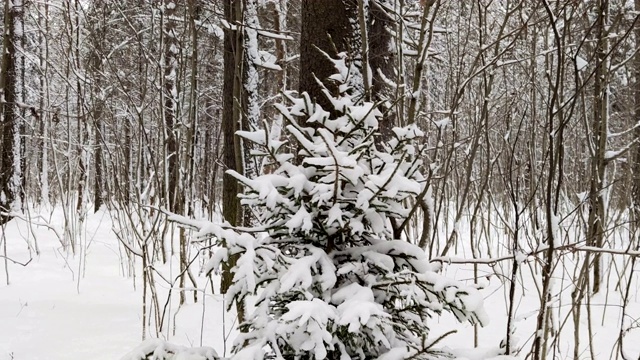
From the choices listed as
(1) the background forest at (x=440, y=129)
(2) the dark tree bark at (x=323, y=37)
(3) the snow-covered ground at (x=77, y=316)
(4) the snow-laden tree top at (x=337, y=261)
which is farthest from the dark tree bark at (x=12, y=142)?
(4) the snow-laden tree top at (x=337, y=261)

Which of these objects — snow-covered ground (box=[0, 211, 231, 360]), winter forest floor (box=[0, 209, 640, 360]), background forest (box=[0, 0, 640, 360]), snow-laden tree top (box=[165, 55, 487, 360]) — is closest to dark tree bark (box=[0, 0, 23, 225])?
background forest (box=[0, 0, 640, 360])

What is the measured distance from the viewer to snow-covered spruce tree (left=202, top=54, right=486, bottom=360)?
1.46m

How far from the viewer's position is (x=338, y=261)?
1.74 metres

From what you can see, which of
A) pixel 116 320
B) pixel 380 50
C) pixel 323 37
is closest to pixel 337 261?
pixel 323 37

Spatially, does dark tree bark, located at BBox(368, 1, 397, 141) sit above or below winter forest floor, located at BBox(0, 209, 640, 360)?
above

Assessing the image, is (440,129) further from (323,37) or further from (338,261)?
(338,261)

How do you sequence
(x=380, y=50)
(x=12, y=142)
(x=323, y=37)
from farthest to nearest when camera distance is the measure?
1. (x=12, y=142)
2. (x=380, y=50)
3. (x=323, y=37)

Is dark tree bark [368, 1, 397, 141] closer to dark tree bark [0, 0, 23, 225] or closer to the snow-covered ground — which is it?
the snow-covered ground

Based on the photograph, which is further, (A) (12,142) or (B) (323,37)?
(A) (12,142)

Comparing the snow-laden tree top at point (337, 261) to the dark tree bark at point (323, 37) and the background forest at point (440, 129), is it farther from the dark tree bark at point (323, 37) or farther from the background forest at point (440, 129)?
the dark tree bark at point (323, 37)

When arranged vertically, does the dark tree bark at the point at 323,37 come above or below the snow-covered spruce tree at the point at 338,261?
above

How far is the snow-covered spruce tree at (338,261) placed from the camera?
4.81 ft

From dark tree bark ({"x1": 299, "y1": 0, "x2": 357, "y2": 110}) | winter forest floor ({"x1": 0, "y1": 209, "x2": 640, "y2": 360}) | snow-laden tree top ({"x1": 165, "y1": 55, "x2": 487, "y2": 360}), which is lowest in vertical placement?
winter forest floor ({"x1": 0, "y1": 209, "x2": 640, "y2": 360})

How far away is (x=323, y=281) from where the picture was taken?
157 cm
